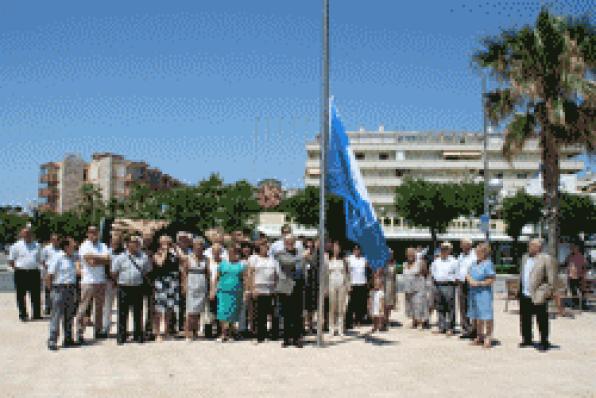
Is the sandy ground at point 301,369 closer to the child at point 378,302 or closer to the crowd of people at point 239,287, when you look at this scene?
the crowd of people at point 239,287

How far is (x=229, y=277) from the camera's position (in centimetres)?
1081

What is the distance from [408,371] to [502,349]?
→ 2784 mm

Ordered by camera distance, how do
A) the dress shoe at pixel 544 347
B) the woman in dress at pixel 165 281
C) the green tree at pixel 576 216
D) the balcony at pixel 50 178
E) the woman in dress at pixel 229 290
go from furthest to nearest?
the balcony at pixel 50 178, the green tree at pixel 576 216, the woman in dress at pixel 165 281, the woman in dress at pixel 229 290, the dress shoe at pixel 544 347

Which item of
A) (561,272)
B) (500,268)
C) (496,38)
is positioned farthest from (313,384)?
(500,268)

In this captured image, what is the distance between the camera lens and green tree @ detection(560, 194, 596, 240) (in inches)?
1821

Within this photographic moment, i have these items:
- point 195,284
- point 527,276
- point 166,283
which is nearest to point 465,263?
point 527,276

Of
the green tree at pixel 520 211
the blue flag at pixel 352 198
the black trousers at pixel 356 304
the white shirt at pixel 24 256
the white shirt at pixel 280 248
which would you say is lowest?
the black trousers at pixel 356 304

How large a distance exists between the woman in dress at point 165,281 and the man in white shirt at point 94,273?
3.15 ft

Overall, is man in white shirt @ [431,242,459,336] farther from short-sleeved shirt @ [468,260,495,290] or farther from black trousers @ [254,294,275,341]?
black trousers @ [254,294,275,341]

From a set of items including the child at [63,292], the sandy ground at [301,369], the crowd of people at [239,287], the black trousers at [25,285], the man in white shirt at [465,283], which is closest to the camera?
the sandy ground at [301,369]

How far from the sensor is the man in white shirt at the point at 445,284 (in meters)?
11.9

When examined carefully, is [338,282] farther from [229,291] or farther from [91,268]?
[91,268]

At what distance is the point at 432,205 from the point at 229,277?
3703 cm

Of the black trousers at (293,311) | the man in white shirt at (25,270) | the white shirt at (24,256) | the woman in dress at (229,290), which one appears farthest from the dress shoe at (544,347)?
the white shirt at (24,256)
